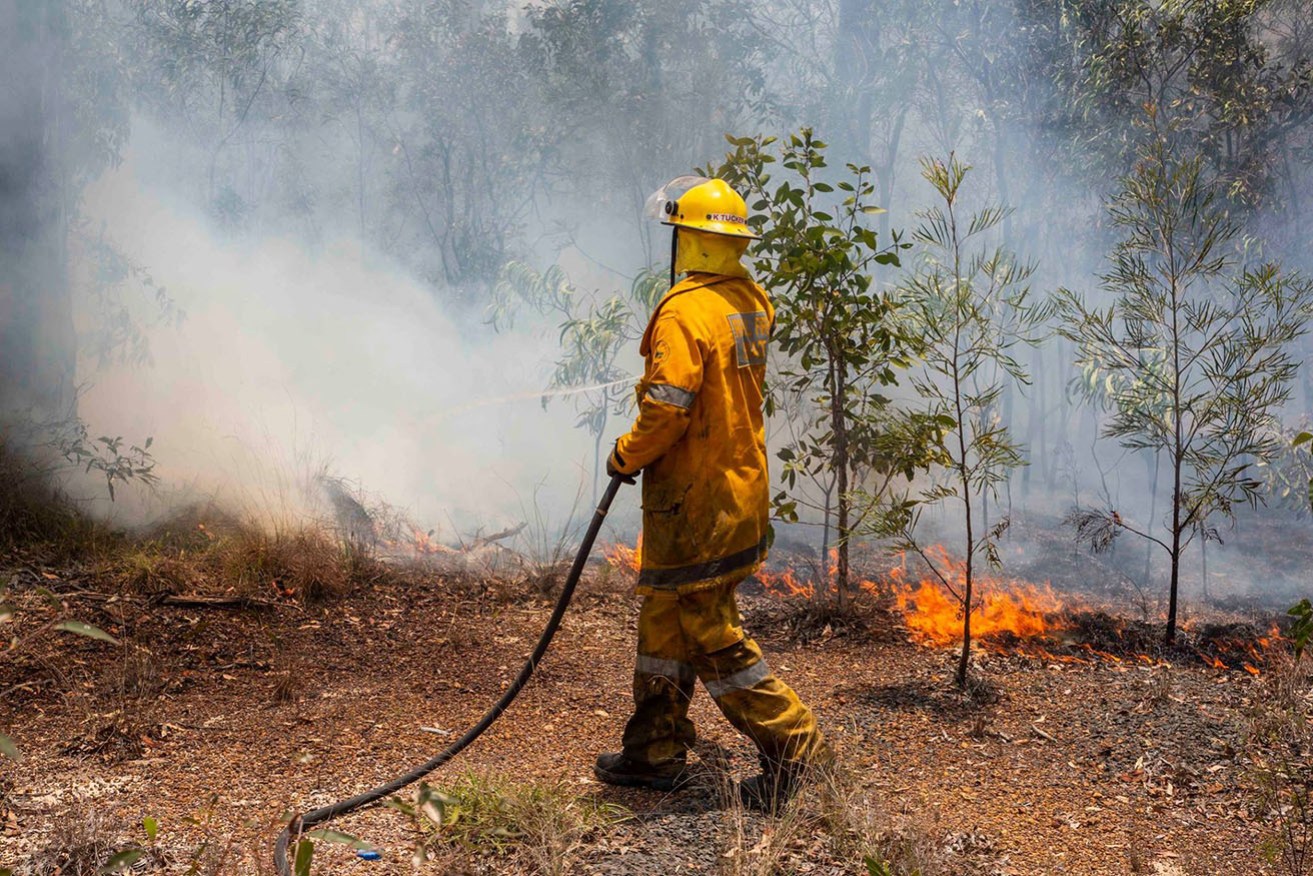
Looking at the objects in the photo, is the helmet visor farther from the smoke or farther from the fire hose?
the smoke

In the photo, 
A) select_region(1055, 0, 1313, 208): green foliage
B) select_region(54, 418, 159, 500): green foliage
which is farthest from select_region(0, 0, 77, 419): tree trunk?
select_region(1055, 0, 1313, 208): green foliage

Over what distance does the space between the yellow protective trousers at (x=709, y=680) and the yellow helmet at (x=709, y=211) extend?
1.14m

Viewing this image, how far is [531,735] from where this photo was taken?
4250mm

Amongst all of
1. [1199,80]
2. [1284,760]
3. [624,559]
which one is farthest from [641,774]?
[1199,80]

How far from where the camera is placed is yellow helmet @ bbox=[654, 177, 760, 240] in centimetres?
348

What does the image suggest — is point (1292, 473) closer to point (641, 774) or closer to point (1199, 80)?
point (1199, 80)

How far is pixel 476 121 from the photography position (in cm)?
1168

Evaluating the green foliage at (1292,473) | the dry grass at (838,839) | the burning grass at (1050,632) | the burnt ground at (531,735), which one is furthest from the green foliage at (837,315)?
the green foliage at (1292,473)

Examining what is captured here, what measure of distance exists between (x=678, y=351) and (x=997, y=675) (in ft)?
9.27

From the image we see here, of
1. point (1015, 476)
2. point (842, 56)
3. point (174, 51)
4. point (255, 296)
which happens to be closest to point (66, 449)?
point (255, 296)

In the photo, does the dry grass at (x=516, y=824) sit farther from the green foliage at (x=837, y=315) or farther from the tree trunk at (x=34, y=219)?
the tree trunk at (x=34, y=219)

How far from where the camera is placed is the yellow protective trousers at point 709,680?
134 inches

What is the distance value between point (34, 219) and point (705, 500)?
761cm

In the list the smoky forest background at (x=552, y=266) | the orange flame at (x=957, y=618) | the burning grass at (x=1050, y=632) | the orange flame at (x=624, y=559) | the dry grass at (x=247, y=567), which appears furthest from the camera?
the orange flame at (x=624, y=559)
